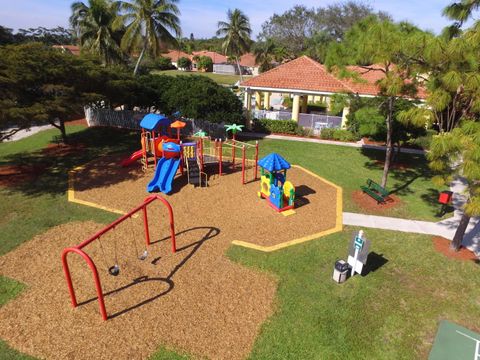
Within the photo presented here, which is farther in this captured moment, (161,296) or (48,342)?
(161,296)

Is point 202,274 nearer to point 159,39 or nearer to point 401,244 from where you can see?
point 401,244

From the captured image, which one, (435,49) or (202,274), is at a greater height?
(435,49)

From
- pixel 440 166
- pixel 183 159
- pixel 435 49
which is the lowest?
pixel 183 159

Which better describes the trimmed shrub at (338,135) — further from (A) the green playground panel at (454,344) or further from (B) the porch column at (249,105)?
(A) the green playground panel at (454,344)

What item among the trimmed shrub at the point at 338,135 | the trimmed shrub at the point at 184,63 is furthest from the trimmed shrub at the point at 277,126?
the trimmed shrub at the point at 184,63

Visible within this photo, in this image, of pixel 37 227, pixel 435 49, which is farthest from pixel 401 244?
pixel 37 227

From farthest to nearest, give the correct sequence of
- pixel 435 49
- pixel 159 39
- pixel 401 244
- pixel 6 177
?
pixel 159 39 → pixel 6 177 → pixel 401 244 → pixel 435 49

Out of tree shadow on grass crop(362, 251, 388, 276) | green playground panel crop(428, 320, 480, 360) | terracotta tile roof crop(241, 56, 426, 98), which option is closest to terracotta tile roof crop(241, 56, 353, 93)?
terracotta tile roof crop(241, 56, 426, 98)

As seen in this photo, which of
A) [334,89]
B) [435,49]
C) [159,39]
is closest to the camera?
[435,49]
